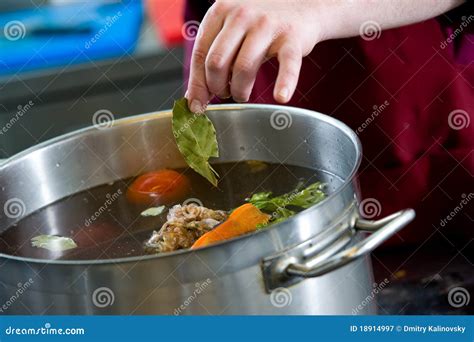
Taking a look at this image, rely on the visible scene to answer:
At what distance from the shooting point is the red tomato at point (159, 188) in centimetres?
128

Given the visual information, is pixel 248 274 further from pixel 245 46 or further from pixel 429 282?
pixel 429 282

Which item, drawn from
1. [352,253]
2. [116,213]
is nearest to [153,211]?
[116,213]

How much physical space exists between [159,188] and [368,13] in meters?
0.41

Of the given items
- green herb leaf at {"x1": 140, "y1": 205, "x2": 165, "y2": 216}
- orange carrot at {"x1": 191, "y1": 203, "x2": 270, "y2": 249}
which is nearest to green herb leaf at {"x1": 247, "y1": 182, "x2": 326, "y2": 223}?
orange carrot at {"x1": 191, "y1": 203, "x2": 270, "y2": 249}

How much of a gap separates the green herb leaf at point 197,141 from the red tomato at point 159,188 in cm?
5

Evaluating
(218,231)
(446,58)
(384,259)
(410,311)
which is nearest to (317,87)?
(446,58)

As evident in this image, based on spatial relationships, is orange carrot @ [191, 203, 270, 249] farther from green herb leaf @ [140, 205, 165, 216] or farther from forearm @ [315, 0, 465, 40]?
forearm @ [315, 0, 465, 40]

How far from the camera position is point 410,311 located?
1380 mm

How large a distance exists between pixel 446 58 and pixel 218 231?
0.71m

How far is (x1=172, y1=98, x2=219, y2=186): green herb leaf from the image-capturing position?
1.23m

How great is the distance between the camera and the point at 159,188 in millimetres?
1302

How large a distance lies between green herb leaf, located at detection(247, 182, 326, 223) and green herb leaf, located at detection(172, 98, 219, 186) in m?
0.10

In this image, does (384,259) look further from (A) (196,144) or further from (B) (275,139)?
(A) (196,144)

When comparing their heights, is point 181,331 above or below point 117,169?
below
